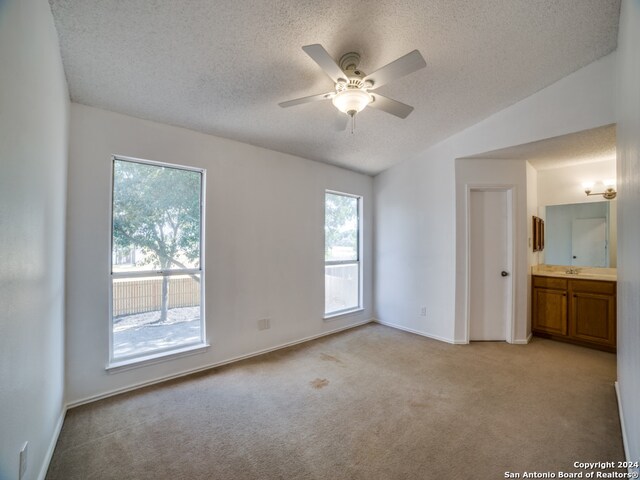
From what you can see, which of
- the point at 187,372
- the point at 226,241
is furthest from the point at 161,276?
the point at 187,372

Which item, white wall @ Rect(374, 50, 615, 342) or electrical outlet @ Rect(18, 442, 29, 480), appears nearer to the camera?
electrical outlet @ Rect(18, 442, 29, 480)

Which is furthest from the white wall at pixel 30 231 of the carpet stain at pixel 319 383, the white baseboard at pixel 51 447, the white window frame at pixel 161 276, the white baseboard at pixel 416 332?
the white baseboard at pixel 416 332

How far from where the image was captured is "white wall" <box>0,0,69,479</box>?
→ 3.67 ft

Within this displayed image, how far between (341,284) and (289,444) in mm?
2718

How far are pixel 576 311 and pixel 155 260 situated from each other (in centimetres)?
495

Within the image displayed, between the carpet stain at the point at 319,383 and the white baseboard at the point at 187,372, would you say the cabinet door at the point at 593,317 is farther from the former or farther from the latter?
the carpet stain at the point at 319,383

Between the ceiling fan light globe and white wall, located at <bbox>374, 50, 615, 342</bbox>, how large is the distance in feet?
7.13

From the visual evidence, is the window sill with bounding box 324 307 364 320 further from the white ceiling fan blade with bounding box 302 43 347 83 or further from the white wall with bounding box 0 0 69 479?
the white ceiling fan blade with bounding box 302 43 347 83

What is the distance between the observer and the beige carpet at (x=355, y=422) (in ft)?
5.65

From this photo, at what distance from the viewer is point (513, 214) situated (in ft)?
12.2

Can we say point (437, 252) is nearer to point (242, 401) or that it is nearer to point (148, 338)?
point (242, 401)

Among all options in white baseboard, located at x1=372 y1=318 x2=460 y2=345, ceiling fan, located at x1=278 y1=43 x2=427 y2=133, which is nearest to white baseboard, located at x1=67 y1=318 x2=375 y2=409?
white baseboard, located at x1=372 y1=318 x2=460 y2=345

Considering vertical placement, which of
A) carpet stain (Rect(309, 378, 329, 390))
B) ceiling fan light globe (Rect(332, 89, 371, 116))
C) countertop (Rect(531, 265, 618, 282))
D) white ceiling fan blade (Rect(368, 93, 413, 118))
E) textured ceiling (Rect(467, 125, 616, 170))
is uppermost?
textured ceiling (Rect(467, 125, 616, 170))

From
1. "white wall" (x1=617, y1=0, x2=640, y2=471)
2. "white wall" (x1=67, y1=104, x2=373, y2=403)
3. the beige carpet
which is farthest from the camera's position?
"white wall" (x1=67, y1=104, x2=373, y2=403)
